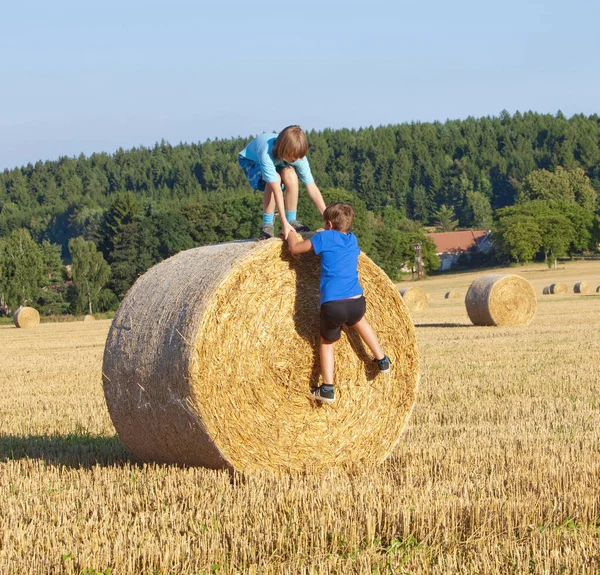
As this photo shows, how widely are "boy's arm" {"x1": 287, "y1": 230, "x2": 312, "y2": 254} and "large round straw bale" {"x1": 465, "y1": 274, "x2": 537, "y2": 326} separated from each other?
1622 cm

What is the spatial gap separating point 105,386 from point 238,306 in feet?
4.38

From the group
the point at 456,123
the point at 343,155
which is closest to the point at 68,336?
the point at 343,155

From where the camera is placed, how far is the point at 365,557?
4336mm

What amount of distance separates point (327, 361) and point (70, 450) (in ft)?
7.64

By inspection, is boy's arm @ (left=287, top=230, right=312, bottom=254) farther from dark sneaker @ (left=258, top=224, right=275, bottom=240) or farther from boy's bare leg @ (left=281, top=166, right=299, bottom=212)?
boy's bare leg @ (left=281, top=166, right=299, bottom=212)

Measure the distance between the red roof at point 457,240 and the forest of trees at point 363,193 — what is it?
366cm

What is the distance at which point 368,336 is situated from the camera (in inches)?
272

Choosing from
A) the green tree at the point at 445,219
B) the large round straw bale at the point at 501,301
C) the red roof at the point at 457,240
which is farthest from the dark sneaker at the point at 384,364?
the green tree at the point at 445,219

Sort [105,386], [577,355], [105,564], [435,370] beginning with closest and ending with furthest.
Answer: [105,564] → [105,386] → [435,370] → [577,355]

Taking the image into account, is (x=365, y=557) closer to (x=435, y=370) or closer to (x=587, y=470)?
(x=587, y=470)

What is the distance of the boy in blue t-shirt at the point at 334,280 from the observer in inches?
257

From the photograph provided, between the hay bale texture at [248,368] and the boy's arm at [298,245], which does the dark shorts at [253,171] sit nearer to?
the hay bale texture at [248,368]

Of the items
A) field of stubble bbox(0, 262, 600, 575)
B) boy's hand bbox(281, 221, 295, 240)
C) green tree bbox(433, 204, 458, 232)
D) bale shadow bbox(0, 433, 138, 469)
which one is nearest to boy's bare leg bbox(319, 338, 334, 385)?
field of stubble bbox(0, 262, 600, 575)

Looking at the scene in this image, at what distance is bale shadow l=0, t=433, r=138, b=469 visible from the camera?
700 cm
